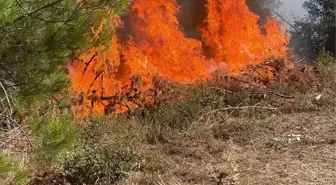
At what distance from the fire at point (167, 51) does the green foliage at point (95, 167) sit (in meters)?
3.39

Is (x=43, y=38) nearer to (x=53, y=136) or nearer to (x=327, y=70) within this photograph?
(x=53, y=136)

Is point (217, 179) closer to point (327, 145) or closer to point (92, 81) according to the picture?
point (327, 145)

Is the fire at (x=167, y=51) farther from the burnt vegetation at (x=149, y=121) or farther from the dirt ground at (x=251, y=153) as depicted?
the dirt ground at (x=251, y=153)

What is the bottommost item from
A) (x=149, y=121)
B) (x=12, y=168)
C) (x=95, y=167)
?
(x=95, y=167)

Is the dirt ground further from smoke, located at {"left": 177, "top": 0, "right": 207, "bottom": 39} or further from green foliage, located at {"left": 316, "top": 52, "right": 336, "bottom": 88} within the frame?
smoke, located at {"left": 177, "top": 0, "right": 207, "bottom": 39}

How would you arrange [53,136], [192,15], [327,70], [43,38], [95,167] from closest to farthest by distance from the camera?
[53,136] < [43,38] < [95,167] < [327,70] < [192,15]

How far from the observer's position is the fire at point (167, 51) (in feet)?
33.1

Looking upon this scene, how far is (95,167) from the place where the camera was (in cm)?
601

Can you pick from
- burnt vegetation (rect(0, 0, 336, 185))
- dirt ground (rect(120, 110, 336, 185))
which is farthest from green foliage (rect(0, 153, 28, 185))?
dirt ground (rect(120, 110, 336, 185))

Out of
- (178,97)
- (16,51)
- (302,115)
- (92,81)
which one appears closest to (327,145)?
(302,115)

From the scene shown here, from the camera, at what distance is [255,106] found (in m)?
8.90

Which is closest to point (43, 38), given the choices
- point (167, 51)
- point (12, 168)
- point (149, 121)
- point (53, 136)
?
point (53, 136)

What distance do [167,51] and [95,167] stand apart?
19.4 feet

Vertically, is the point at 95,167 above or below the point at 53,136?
below
